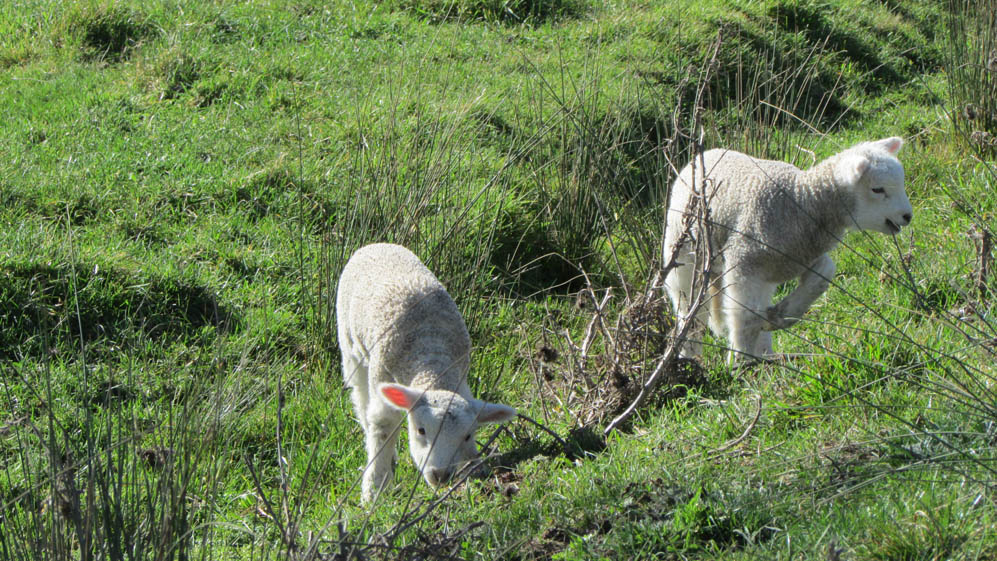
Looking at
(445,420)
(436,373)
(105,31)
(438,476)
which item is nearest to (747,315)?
(436,373)

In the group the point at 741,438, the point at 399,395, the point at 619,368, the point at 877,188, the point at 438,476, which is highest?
the point at 877,188

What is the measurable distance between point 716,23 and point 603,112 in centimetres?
267

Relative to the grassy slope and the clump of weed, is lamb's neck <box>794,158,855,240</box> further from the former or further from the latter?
the clump of weed

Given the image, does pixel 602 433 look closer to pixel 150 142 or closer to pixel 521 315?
pixel 521 315

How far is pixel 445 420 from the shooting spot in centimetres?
376

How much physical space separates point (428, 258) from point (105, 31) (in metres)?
4.54

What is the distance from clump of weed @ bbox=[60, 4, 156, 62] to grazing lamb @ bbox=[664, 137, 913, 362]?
5.25 metres

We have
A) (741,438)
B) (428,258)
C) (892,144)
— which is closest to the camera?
(741,438)

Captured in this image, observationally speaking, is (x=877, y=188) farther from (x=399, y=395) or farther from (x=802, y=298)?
(x=399, y=395)

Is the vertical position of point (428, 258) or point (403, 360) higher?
point (403, 360)

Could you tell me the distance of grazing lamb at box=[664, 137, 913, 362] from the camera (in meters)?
4.95

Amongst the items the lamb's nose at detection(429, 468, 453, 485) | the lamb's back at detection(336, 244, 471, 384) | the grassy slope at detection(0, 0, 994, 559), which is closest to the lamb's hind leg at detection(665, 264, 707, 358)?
the grassy slope at detection(0, 0, 994, 559)

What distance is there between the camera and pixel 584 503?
3.44m

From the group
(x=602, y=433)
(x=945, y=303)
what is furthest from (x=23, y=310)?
(x=945, y=303)
